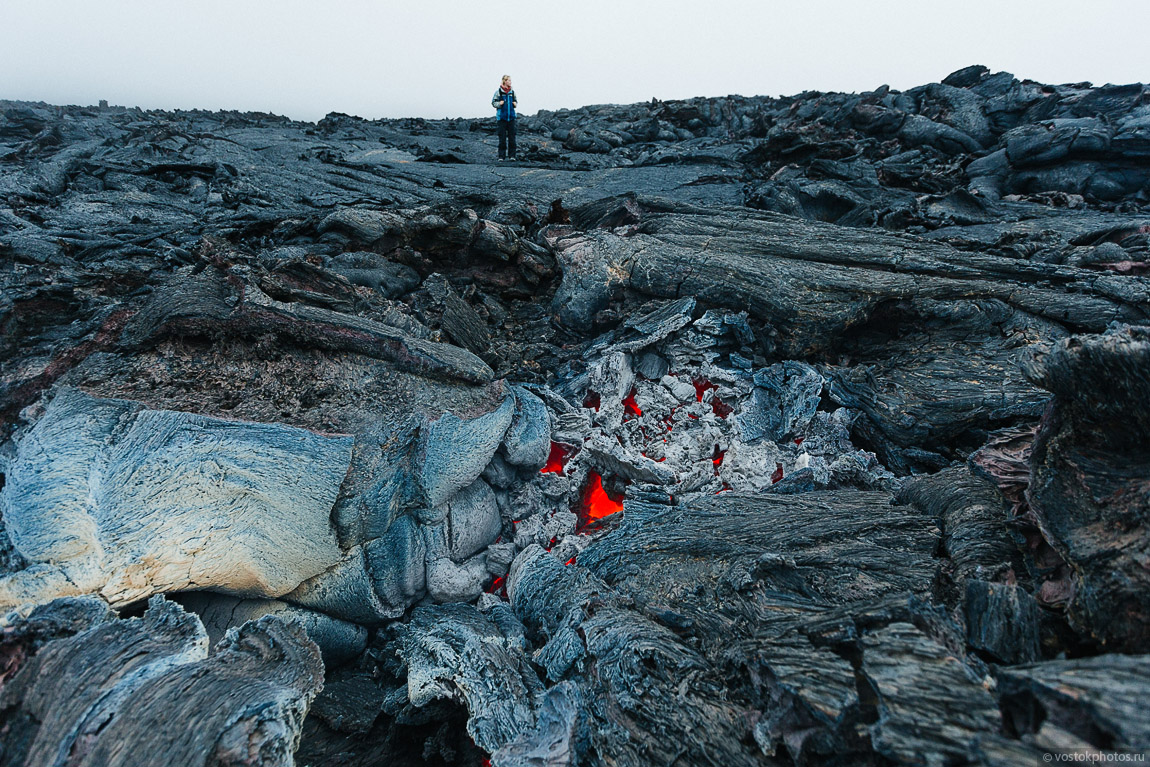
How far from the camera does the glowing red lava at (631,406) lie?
29.8 feet

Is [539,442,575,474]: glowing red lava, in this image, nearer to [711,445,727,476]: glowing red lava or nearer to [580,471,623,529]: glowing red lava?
[580,471,623,529]: glowing red lava

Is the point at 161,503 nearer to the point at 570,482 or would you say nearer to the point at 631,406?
the point at 570,482

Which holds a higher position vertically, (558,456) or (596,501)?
(558,456)

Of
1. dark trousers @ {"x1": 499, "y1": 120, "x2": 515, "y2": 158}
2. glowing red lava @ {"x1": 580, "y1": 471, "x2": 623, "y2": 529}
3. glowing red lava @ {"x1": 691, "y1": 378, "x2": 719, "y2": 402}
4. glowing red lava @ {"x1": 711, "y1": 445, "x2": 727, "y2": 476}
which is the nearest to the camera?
glowing red lava @ {"x1": 580, "y1": 471, "x2": 623, "y2": 529}

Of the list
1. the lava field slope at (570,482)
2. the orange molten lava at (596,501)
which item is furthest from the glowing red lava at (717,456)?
the orange molten lava at (596,501)

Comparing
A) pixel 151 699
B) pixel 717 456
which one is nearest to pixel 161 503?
pixel 151 699

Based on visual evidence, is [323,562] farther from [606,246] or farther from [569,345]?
[606,246]

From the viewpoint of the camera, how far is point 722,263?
10000 millimetres

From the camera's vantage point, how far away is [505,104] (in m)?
18.8

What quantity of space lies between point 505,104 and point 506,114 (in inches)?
19.1

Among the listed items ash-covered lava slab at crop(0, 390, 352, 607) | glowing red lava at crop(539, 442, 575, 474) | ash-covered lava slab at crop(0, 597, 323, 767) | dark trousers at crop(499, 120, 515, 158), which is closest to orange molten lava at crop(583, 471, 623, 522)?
glowing red lava at crop(539, 442, 575, 474)

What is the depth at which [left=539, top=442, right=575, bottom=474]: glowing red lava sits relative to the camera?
838cm

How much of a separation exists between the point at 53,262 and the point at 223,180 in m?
8.25

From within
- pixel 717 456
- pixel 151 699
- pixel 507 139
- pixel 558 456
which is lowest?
pixel 151 699
